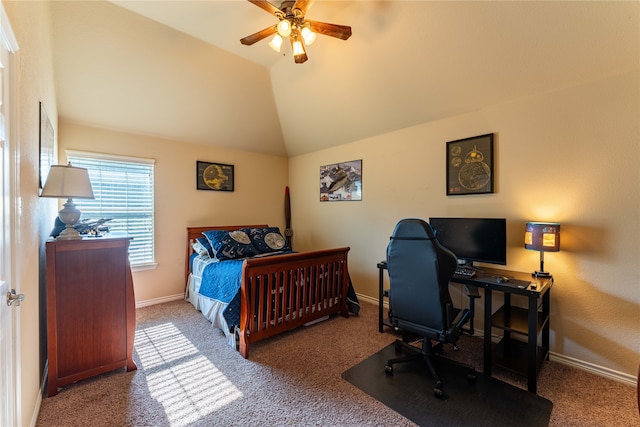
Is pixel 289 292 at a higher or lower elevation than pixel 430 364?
higher

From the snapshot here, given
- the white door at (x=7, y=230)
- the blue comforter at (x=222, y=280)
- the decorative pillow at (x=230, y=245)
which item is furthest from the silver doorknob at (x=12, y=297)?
the decorative pillow at (x=230, y=245)

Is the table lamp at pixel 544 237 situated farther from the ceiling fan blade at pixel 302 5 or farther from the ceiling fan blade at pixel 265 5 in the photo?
the ceiling fan blade at pixel 265 5

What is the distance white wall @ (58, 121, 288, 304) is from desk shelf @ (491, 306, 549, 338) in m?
3.71

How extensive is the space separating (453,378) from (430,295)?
0.77m

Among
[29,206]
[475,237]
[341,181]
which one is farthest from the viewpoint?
[341,181]

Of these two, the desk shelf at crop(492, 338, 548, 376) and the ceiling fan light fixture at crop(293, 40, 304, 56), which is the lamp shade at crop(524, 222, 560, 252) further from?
the ceiling fan light fixture at crop(293, 40, 304, 56)

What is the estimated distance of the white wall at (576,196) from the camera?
2.11 meters

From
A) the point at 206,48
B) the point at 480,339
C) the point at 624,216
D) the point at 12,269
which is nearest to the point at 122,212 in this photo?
the point at 206,48

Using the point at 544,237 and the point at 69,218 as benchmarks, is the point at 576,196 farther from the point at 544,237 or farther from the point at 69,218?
the point at 69,218

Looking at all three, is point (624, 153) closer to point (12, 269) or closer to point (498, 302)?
point (498, 302)

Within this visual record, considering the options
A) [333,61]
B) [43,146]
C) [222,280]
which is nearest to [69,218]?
[43,146]

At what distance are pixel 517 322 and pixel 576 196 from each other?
116cm

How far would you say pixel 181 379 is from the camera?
7.04ft

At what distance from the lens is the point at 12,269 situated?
1.29 metres
